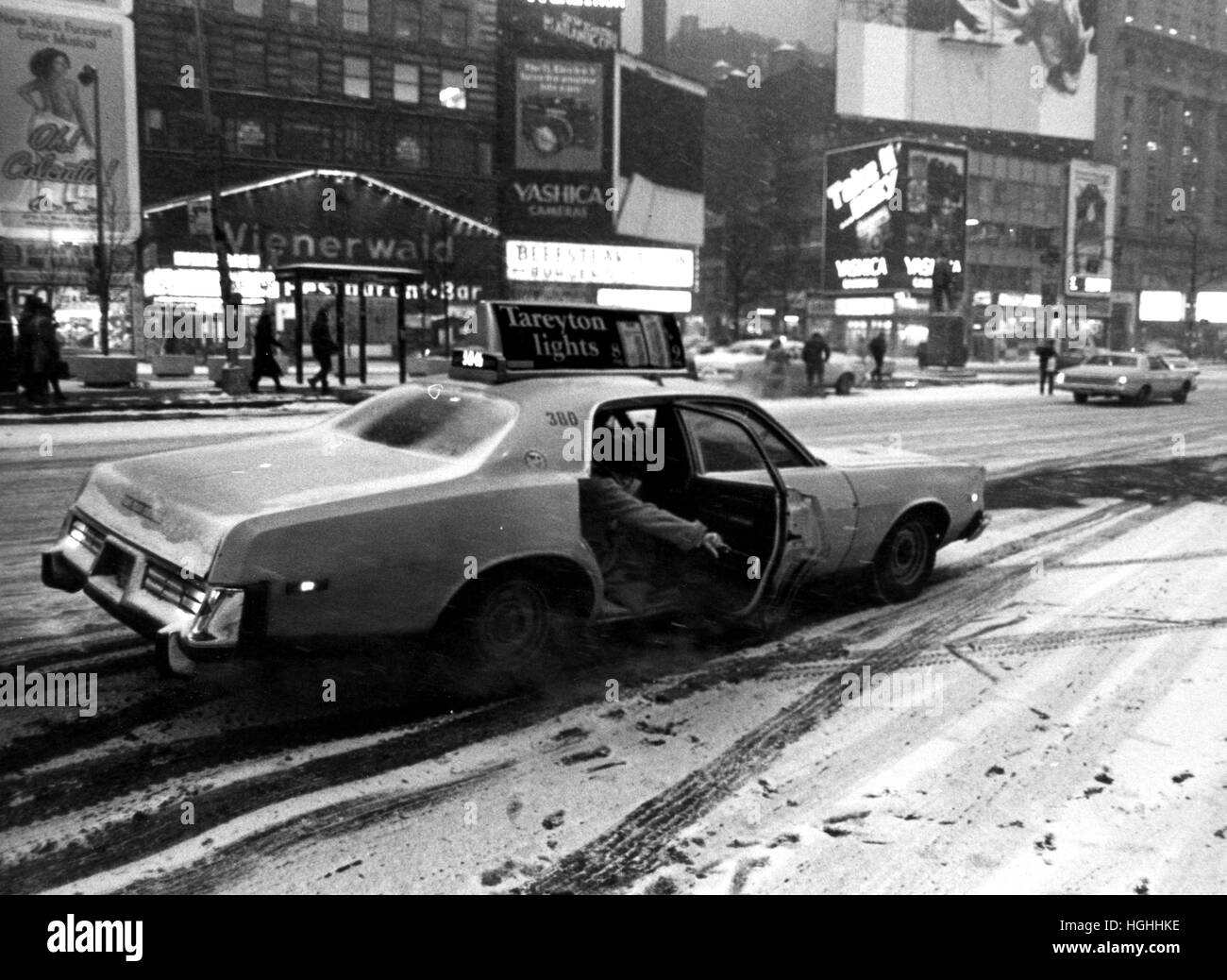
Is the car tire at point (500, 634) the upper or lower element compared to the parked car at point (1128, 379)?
lower

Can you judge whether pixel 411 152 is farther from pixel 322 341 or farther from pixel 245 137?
pixel 322 341

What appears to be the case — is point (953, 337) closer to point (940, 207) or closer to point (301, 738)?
point (940, 207)

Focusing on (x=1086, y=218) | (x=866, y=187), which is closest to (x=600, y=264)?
(x=866, y=187)

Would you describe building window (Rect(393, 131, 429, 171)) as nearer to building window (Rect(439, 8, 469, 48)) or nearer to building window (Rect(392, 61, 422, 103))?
building window (Rect(392, 61, 422, 103))

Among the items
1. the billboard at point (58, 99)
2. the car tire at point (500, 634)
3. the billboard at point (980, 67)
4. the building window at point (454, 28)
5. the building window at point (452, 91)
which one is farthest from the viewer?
the billboard at point (980, 67)

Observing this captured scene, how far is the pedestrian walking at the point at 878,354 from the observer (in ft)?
100

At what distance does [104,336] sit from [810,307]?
52.5 m

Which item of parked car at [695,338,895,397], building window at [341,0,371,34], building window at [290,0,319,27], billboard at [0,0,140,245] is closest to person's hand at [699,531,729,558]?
billboard at [0,0,140,245]

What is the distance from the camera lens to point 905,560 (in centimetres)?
655

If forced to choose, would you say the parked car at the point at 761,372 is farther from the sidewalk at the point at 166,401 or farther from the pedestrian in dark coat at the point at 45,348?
the pedestrian in dark coat at the point at 45,348

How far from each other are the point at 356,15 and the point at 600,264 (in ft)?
70.3

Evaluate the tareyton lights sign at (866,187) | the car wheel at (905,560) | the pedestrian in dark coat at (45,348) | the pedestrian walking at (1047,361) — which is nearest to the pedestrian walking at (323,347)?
the pedestrian in dark coat at (45,348)

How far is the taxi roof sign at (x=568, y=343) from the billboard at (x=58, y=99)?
603 inches
